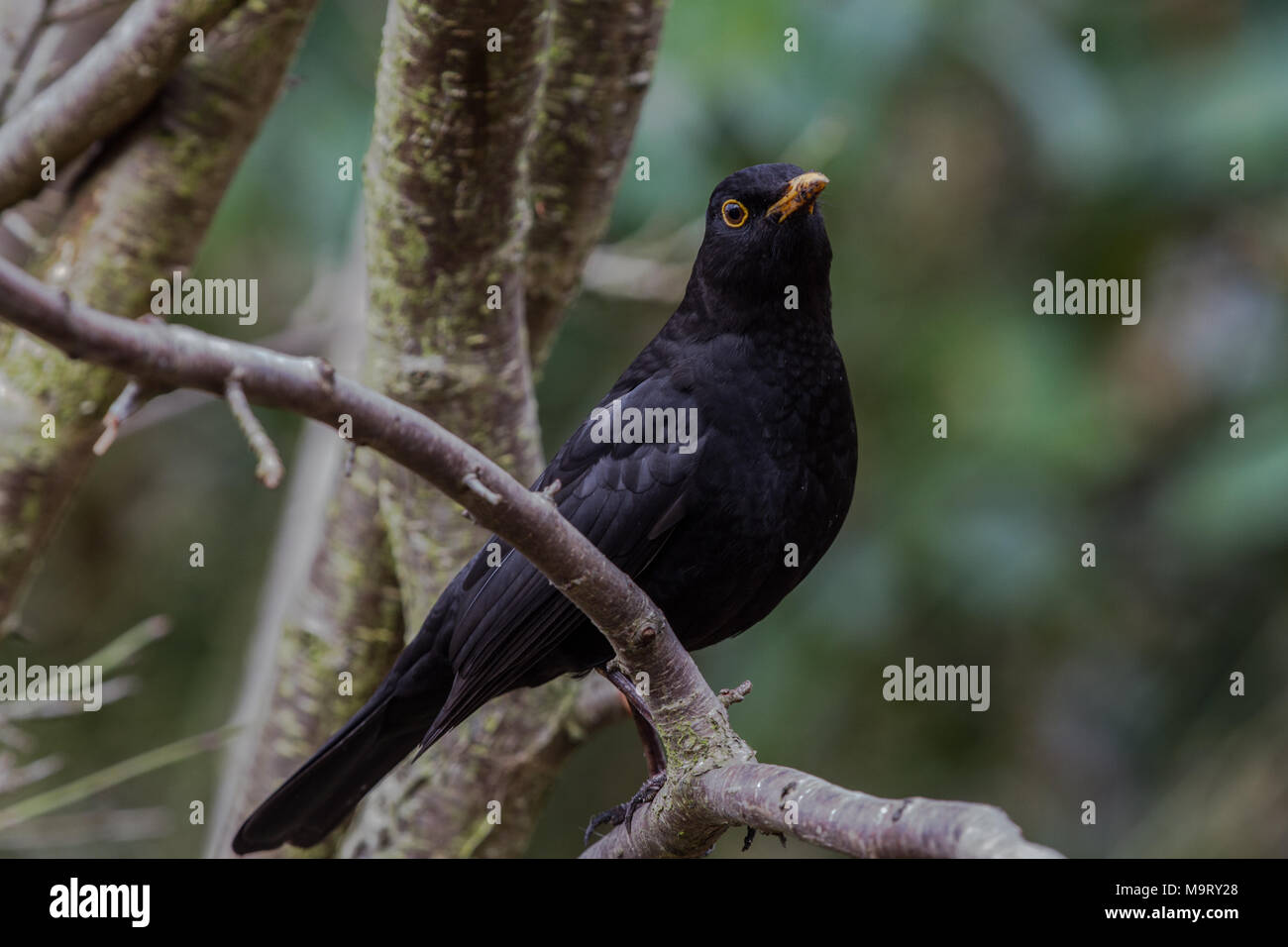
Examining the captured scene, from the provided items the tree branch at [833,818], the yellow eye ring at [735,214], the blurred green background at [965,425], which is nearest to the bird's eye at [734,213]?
the yellow eye ring at [735,214]

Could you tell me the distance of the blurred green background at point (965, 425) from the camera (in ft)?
17.1

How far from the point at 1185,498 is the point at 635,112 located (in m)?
3.03

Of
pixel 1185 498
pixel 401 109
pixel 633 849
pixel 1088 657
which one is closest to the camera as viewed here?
pixel 633 849

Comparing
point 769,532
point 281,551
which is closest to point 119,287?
point 769,532

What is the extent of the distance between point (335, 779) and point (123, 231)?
60.6 inches

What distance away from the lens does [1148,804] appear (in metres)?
6.53

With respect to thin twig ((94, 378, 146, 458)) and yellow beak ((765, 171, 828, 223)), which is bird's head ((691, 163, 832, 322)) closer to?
yellow beak ((765, 171, 828, 223))

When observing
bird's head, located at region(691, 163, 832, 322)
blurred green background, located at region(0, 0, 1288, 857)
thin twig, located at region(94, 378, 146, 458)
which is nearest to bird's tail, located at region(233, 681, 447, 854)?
bird's head, located at region(691, 163, 832, 322)

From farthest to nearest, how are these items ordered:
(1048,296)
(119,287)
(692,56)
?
(1048,296) < (692,56) < (119,287)

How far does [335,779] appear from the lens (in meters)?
3.58

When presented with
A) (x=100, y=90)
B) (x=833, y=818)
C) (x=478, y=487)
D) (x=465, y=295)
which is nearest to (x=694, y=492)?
(x=465, y=295)

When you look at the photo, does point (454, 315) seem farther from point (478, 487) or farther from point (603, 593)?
point (478, 487)

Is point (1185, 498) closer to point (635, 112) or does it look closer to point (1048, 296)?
point (1048, 296)

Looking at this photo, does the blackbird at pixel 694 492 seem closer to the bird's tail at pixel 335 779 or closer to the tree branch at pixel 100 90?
the bird's tail at pixel 335 779
